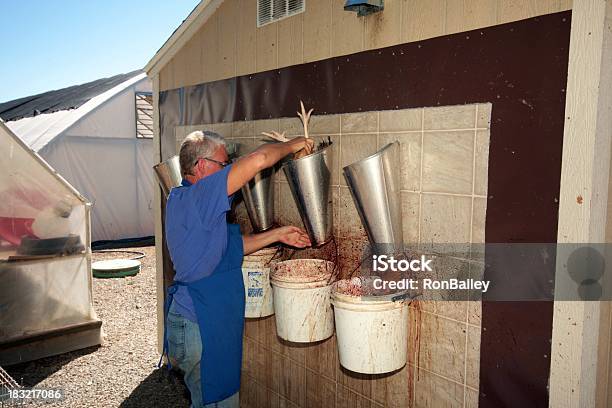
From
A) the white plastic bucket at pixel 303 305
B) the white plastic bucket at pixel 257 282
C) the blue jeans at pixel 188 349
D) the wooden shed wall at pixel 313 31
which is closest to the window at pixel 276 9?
the wooden shed wall at pixel 313 31

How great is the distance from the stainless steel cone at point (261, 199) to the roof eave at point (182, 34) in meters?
1.62

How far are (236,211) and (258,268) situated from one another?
2.73ft

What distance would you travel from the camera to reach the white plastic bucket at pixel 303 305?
9.12 ft

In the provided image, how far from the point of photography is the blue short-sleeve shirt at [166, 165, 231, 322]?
2.58 metres

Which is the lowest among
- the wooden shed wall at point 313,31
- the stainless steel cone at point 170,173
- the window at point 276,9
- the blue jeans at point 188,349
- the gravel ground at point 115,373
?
the gravel ground at point 115,373

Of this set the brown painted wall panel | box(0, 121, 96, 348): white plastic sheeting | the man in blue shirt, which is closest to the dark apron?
the man in blue shirt

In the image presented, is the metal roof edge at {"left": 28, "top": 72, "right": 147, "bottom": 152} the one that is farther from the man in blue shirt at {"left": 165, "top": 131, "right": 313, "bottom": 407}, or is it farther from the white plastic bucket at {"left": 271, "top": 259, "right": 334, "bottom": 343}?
the white plastic bucket at {"left": 271, "top": 259, "right": 334, "bottom": 343}

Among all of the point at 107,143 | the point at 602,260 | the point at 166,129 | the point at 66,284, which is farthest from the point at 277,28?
the point at 107,143

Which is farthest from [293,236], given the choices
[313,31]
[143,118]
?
[143,118]

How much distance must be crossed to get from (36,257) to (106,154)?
25.4ft

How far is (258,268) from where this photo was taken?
10.7 feet

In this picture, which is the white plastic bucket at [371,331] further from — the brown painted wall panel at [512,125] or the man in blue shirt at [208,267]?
the man in blue shirt at [208,267]

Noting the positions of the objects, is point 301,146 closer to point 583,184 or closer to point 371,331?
point 371,331

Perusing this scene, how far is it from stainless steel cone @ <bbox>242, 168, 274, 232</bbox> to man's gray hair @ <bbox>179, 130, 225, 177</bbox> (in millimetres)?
599
